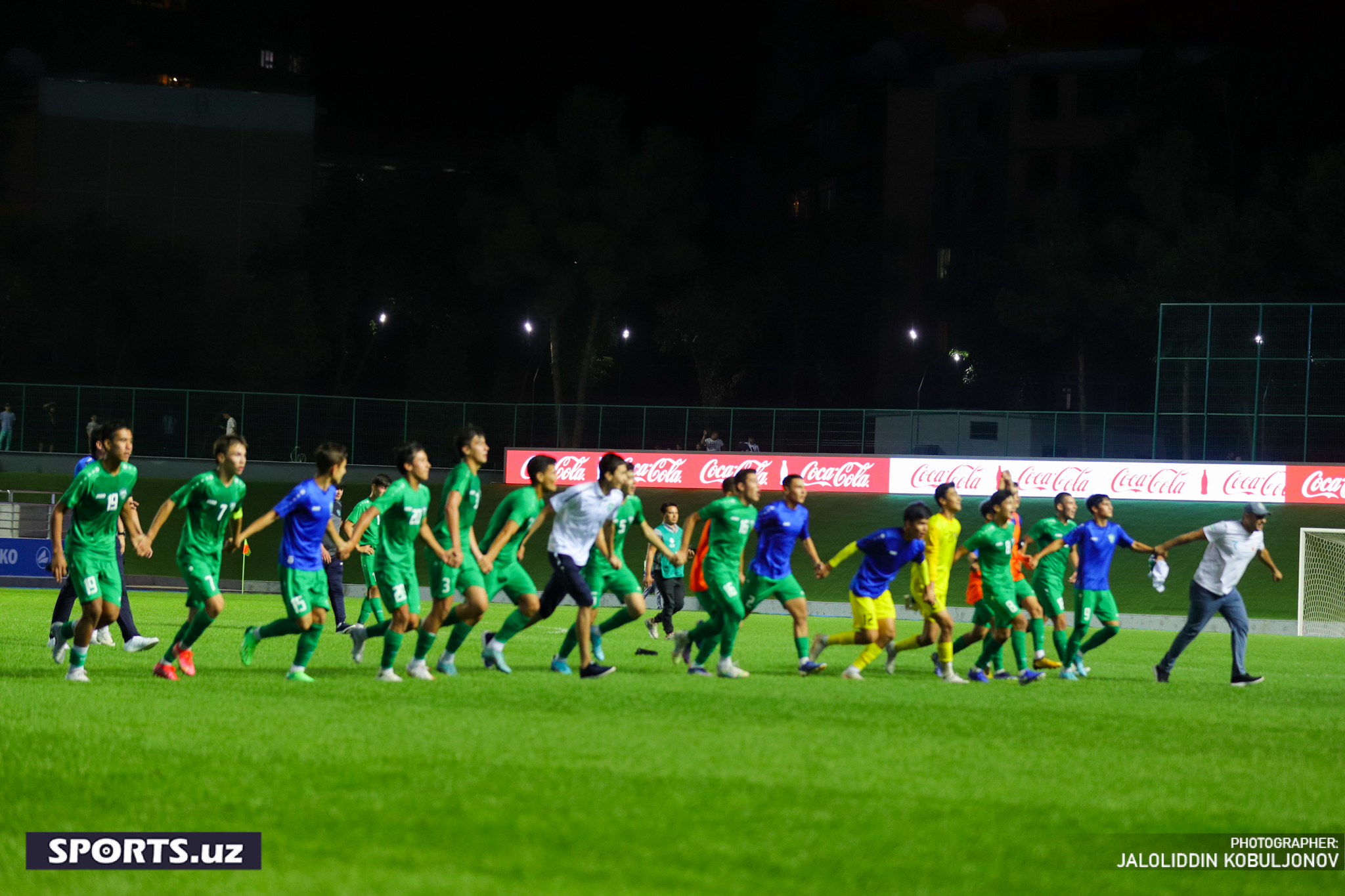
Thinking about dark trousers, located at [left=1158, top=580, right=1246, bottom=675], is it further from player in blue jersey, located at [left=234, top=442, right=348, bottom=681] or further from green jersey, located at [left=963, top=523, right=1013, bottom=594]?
player in blue jersey, located at [left=234, top=442, right=348, bottom=681]

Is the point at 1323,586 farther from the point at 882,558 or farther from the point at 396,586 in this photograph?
the point at 396,586

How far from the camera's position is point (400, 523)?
11.8 meters

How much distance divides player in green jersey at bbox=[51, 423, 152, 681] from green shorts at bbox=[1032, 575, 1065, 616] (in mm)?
9403

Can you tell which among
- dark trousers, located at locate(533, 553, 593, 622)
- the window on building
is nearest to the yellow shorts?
dark trousers, located at locate(533, 553, 593, 622)

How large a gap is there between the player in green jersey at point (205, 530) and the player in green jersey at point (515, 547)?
2254 mm

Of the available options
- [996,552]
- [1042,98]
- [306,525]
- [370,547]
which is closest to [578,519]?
[306,525]

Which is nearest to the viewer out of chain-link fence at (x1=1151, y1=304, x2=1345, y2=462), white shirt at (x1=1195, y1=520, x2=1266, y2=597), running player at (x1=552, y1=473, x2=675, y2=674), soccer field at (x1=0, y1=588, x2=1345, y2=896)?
soccer field at (x1=0, y1=588, x2=1345, y2=896)

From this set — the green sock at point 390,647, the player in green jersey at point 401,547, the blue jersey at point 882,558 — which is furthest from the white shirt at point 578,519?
the blue jersey at point 882,558

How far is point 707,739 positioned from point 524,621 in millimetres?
4554

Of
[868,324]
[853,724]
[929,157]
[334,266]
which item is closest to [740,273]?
[868,324]

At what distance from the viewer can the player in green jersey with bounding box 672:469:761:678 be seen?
1272 cm

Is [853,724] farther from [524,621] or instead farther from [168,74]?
[168,74]

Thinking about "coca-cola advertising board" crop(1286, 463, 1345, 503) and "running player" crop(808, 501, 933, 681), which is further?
"coca-cola advertising board" crop(1286, 463, 1345, 503)

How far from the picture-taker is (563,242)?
189 ft
